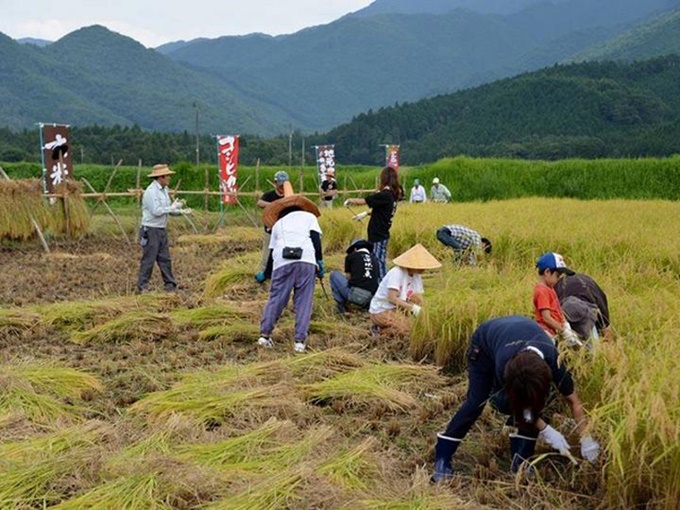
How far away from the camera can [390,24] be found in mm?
193000

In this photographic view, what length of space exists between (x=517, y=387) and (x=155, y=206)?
5.64 meters

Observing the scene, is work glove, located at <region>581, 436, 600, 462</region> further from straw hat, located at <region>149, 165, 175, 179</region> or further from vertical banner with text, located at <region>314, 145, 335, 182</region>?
vertical banner with text, located at <region>314, 145, 335, 182</region>

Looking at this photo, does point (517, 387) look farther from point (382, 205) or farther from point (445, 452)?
point (382, 205)

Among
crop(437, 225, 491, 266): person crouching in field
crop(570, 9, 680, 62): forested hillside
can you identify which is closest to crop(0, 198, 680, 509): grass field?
crop(437, 225, 491, 266): person crouching in field

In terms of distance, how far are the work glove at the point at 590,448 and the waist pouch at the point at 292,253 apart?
9.61 feet

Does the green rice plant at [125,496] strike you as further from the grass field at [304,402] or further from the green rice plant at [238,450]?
the green rice plant at [238,450]

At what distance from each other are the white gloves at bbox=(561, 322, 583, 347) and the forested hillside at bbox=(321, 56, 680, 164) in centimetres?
3535

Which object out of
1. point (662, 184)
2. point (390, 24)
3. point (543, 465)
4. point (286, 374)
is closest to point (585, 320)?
point (543, 465)

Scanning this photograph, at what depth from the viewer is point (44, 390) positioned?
192 inches

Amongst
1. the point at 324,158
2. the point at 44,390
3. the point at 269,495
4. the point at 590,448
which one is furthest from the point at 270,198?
Result: the point at 324,158

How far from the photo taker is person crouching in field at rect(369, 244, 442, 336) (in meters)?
5.93

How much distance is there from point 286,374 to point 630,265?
13.2ft

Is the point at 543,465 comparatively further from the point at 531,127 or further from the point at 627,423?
the point at 531,127

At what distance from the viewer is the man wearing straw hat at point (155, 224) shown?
27.4 ft
